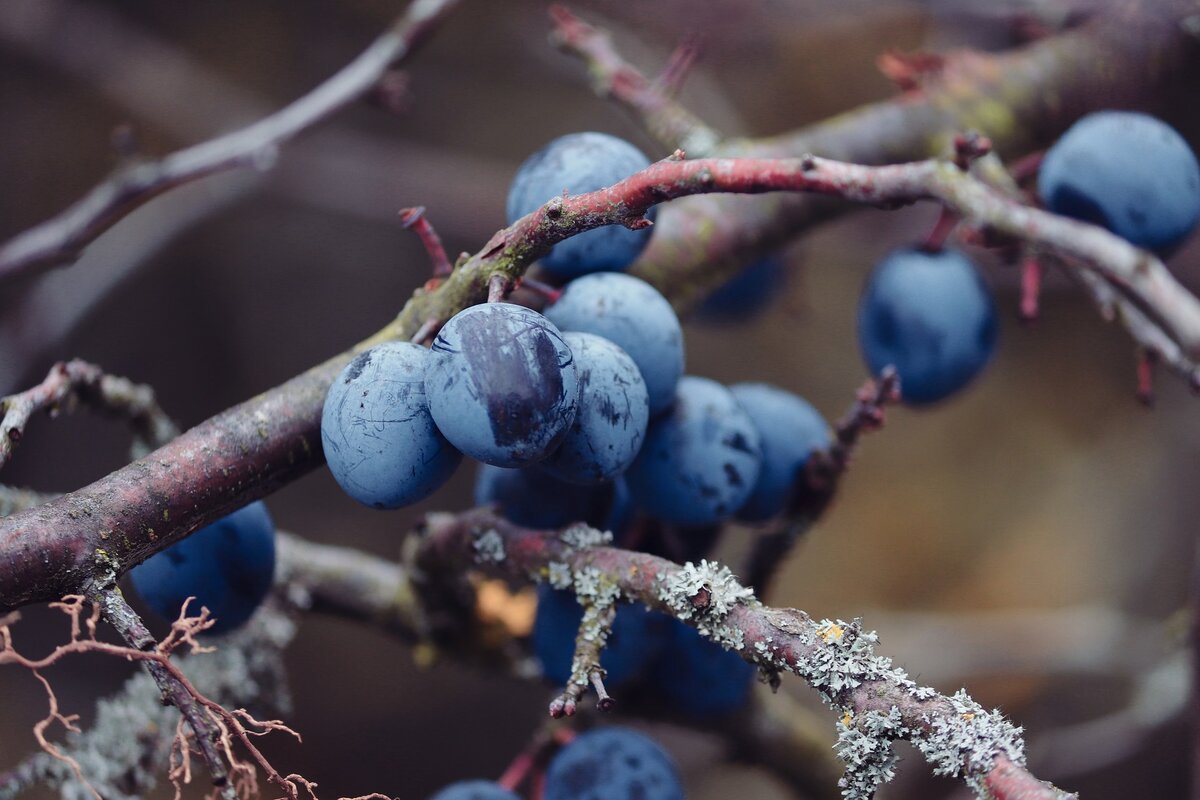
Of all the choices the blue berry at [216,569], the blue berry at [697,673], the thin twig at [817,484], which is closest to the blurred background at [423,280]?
the thin twig at [817,484]

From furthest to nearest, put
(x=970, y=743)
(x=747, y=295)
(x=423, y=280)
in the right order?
(x=423, y=280) → (x=747, y=295) → (x=970, y=743)

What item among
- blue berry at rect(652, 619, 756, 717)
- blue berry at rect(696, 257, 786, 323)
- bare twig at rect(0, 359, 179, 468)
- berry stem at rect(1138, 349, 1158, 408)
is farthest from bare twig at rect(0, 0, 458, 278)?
berry stem at rect(1138, 349, 1158, 408)

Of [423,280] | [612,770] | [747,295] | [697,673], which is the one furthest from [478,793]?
[423,280]

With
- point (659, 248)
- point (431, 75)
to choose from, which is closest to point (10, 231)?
point (431, 75)

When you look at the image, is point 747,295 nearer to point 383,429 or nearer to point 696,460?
point 696,460

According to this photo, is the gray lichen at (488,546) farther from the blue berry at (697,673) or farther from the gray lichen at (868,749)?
the gray lichen at (868,749)
